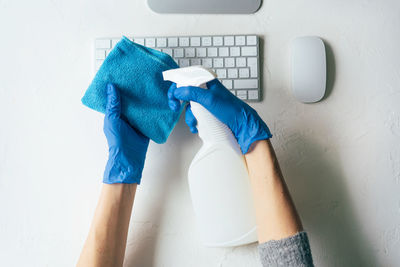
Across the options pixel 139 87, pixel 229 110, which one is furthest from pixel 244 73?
pixel 139 87

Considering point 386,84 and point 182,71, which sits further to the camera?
point 386,84

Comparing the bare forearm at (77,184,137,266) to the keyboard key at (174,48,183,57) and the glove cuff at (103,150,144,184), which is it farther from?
the keyboard key at (174,48,183,57)

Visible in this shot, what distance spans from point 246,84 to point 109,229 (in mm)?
441

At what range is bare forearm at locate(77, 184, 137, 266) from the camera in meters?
0.62

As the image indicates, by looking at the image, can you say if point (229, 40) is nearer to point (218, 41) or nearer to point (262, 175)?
point (218, 41)

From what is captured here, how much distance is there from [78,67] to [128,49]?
0.16 metres

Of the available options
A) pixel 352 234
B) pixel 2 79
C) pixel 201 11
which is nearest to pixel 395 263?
pixel 352 234

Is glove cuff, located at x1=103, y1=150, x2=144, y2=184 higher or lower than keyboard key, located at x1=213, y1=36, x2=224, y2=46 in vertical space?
lower

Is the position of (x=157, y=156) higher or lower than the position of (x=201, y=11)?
lower

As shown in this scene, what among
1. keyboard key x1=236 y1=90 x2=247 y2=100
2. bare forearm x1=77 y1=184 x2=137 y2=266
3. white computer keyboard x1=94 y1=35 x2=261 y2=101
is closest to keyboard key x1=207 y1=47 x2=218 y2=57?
white computer keyboard x1=94 y1=35 x2=261 y2=101

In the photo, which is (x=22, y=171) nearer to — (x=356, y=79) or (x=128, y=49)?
(x=128, y=49)

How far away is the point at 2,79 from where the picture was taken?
743 millimetres

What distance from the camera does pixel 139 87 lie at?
0.67 meters

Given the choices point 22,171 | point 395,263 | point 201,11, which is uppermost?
point 201,11
